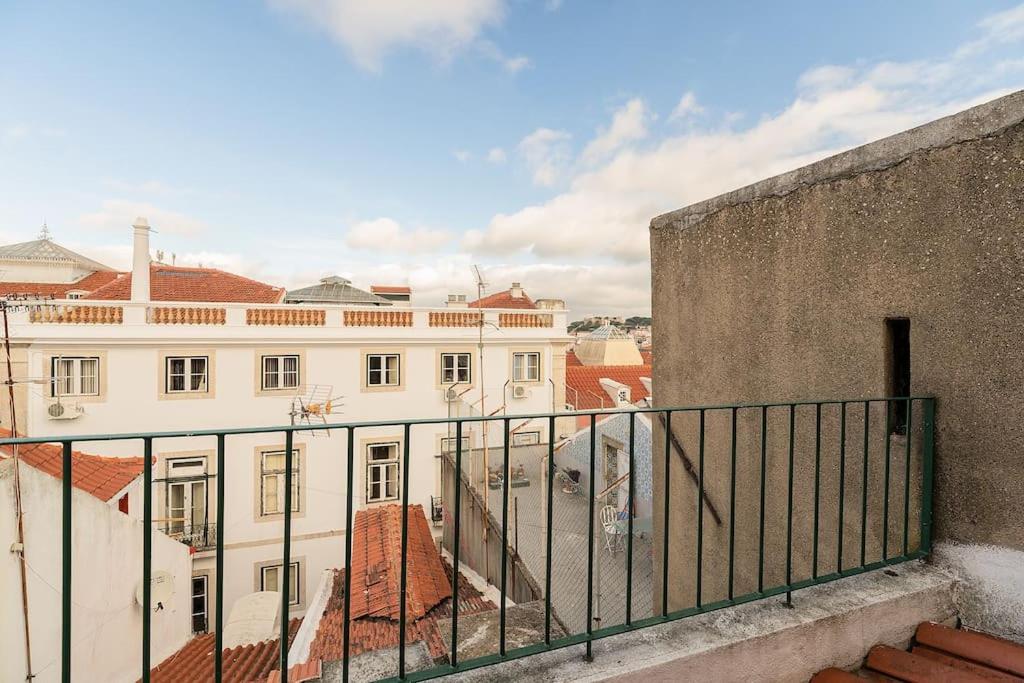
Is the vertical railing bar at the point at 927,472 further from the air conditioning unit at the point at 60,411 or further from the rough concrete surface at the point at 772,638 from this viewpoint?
the air conditioning unit at the point at 60,411

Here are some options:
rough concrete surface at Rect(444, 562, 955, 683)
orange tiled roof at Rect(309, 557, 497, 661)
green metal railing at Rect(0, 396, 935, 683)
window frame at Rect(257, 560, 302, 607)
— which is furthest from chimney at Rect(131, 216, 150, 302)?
rough concrete surface at Rect(444, 562, 955, 683)

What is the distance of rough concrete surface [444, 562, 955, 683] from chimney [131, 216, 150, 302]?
15074 millimetres

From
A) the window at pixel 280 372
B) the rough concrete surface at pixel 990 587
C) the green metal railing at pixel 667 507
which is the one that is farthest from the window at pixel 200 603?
the rough concrete surface at pixel 990 587

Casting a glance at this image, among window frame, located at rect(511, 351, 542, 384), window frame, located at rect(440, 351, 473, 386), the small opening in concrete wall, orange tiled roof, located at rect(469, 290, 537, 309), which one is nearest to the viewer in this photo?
the small opening in concrete wall

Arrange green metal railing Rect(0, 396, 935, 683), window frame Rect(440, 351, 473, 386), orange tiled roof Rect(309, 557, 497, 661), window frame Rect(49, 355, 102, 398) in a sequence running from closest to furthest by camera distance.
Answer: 1. green metal railing Rect(0, 396, 935, 683)
2. orange tiled roof Rect(309, 557, 497, 661)
3. window frame Rect(49, 355, 102, 398)
4. window frame Rect(440, 351, 473, 386)

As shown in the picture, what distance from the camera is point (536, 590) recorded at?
642 cm

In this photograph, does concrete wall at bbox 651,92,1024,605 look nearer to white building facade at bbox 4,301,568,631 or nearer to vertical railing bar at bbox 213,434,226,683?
vertical railing bar at bbox 213,434,226,683

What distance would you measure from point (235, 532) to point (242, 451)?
1960mm

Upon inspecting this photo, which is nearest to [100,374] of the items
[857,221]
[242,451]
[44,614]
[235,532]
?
[242,451]

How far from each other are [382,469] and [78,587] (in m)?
8.88

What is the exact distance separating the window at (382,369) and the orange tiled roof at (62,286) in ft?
27.4

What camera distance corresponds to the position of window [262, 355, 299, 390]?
45.6ft

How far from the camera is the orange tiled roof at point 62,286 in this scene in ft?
51.4

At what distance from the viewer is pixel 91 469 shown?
8.81 metres
